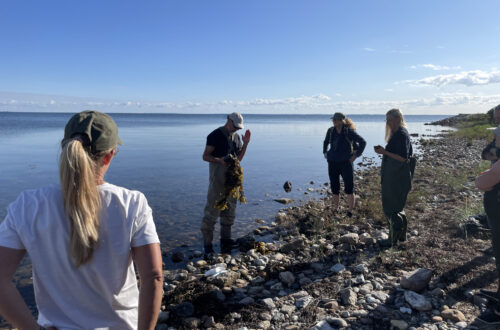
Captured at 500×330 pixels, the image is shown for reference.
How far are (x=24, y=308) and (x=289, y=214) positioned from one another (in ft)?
26.0

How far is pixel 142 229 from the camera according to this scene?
1.54m

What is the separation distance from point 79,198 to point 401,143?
5358mm

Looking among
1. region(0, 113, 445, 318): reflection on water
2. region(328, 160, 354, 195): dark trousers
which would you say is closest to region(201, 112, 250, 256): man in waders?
region(0, 113, 445, 318): reflection on water

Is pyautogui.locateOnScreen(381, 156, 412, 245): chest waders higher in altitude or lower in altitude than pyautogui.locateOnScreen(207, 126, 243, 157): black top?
lower

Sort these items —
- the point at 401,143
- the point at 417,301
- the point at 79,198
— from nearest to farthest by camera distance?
the point at 79,198 → the point at 417,301 → the point at 401,143

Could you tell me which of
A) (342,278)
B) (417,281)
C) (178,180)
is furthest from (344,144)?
(178,180)

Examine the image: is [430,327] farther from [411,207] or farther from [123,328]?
[411,207]

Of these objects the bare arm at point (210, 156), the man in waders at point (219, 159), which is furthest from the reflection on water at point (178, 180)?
the bare arm at point (210, 156)

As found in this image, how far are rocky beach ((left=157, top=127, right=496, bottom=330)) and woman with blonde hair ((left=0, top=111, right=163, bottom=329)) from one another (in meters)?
2.51

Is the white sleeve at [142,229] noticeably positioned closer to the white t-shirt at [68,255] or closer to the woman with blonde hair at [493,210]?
the white t-shirt at [68,255]

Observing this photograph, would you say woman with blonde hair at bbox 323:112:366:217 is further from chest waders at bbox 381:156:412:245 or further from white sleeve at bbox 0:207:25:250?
white sleeve at bbox 0:207:25:250

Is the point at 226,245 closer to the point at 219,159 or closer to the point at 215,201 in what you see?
the point at 215,201

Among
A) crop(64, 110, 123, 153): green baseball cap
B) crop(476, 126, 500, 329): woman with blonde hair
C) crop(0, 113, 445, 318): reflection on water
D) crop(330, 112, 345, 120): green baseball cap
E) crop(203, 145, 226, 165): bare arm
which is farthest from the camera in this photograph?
crop(0, 113, 445, 318): reflection on water

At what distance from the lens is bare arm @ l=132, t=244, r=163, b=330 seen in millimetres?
1526
